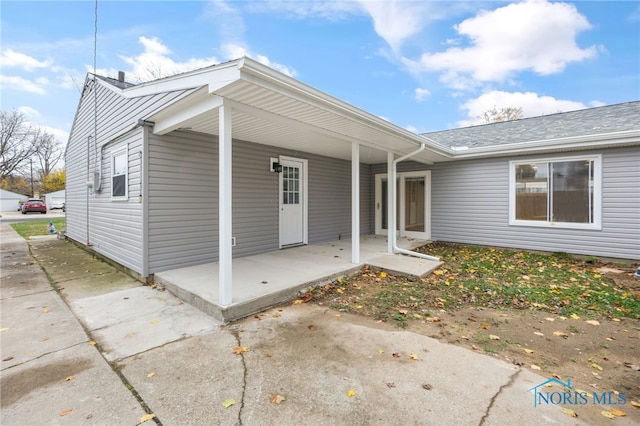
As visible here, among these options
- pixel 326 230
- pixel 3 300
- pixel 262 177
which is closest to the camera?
Result: pixel 3 300

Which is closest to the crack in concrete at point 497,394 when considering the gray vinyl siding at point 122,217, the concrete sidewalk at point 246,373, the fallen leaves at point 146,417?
the concrete sidewalk at point 246,373

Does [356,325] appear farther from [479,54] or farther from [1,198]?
[1,198]

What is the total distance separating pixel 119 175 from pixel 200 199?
6.03 ft

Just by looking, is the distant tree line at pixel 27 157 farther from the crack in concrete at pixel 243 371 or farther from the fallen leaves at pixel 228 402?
the fallen leaves at pixel 228 402

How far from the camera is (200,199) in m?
5.41

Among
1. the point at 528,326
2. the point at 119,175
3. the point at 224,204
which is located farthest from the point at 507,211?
the point at 119,175

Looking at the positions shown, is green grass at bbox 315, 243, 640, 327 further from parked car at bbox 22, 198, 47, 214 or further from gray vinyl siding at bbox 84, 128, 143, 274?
parked car at bbox 22, 198, 47, 214

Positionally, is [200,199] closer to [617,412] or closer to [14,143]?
[617,412]

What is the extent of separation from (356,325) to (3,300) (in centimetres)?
Result: 506

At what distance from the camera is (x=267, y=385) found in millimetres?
2205

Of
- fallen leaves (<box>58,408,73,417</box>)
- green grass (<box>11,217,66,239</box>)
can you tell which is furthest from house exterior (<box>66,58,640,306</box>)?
green grass (<box>11,217,66,239</box>)

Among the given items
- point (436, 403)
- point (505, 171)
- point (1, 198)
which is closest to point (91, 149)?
point (436, 403)

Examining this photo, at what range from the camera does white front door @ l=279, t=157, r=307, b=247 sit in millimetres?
7082

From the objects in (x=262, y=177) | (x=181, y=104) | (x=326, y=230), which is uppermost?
(x=181, y=104)
